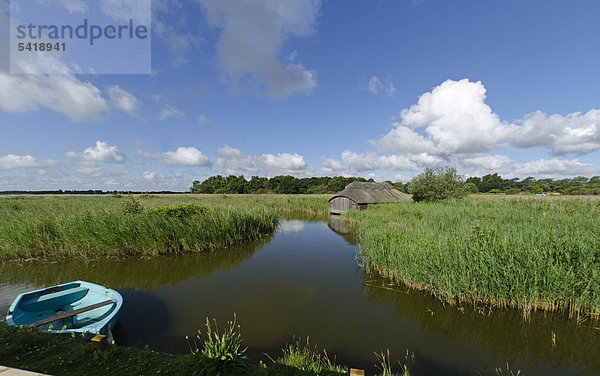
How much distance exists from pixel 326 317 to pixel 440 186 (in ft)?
92.6

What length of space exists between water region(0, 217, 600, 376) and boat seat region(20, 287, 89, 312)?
4.56 ft

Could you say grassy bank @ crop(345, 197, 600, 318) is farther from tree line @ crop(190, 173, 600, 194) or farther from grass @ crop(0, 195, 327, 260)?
tree line @ crop(190, 173, 600, 194)

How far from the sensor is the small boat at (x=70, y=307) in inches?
192

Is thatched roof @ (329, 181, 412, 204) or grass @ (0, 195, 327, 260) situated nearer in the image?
grass @ (0, 195, 327, 260)

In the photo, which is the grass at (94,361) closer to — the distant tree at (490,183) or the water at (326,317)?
the water at (326,317)

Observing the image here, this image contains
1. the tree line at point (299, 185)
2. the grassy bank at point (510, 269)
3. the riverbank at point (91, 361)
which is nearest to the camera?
the riverbank at point (91, 361)

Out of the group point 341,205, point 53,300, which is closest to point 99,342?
point 53,300

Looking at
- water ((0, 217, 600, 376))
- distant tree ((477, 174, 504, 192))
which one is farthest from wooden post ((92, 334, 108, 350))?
distant tree ((477, 174, 504, 192))

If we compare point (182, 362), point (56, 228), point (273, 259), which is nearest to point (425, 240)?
point (273, 259)

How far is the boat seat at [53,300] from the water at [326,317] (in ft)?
4.56

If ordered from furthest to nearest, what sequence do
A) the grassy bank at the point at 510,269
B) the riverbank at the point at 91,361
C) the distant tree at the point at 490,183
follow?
the distant tree at the point at 490,183 → the grassy bank at the point at 510,269 → the riverbank at the point at 91,361

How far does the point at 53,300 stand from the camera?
6.06 metres

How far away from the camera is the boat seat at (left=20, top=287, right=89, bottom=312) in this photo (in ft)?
18.7

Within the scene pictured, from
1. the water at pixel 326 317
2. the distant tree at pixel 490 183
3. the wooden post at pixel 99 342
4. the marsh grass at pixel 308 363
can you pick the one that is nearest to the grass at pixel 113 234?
the water at pixel 326 317
